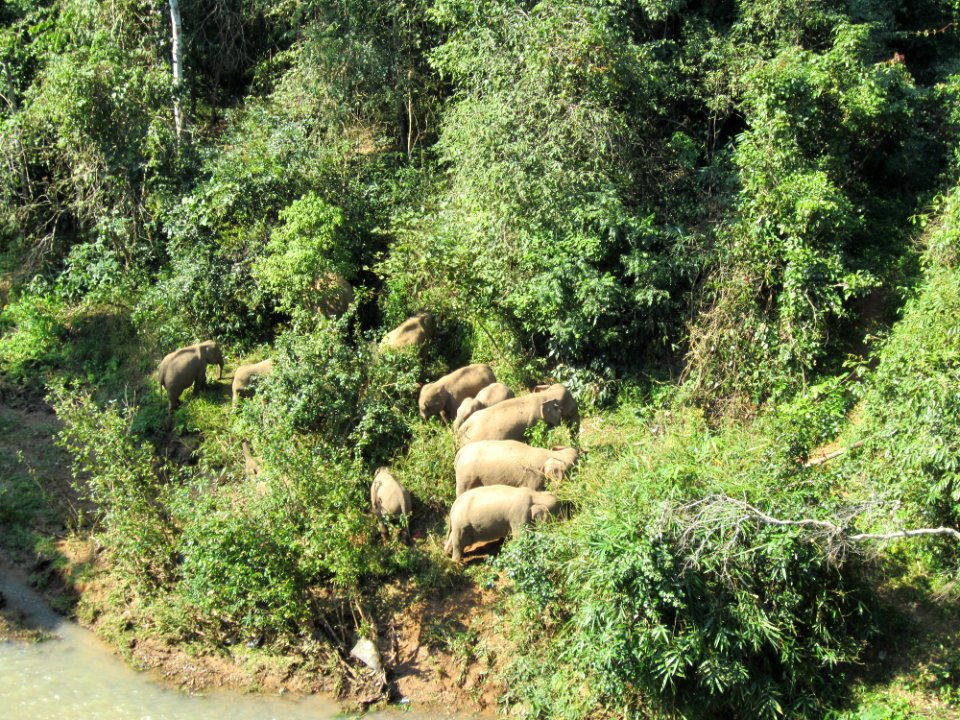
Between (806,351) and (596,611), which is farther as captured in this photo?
(806,351)

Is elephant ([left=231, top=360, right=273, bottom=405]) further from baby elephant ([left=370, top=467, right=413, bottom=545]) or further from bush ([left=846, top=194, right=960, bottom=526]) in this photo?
bush ([left=846, top=194, right=960, bottom=526])

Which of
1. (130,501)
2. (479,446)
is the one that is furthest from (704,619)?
(130,501)

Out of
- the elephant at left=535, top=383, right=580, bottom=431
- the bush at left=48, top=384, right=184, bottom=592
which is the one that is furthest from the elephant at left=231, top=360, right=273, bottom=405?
the elephant at left=535, top=383, right=580, bottom=431

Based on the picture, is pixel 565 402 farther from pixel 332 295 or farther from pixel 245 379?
pixel 245 379

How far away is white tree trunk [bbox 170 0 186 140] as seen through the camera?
1738cm

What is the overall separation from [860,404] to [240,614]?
7.02 meters

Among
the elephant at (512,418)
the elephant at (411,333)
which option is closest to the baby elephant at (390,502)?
the elephant at (512,418)

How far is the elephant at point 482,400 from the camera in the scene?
11977 millimetres

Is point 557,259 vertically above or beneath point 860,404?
above

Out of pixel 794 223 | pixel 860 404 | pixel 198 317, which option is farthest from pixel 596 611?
pixel 198 317

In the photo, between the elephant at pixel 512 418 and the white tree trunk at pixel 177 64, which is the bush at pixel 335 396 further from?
the white tree trunk at pixel 177 64

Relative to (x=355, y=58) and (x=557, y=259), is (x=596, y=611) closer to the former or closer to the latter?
(x=557, y=259)

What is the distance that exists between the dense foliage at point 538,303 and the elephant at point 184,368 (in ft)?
1.41

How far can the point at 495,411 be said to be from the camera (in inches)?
458
